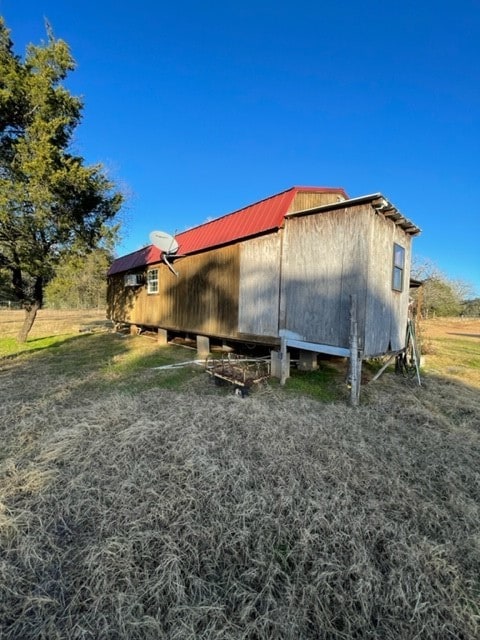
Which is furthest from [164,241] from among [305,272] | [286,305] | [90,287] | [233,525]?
[90,287]

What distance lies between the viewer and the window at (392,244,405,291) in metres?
7.04

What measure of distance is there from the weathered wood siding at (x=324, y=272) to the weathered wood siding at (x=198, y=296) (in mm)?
1861

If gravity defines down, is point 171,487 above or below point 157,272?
below

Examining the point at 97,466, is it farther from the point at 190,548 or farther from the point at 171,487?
the point at 190,548

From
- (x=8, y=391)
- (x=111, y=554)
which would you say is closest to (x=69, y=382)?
(x=8, y=391)

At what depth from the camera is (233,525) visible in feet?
8.54

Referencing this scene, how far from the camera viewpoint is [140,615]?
1.96m

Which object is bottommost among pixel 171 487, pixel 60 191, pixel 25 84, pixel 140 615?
pixel 140 615

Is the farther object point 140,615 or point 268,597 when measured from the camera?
point 268,597

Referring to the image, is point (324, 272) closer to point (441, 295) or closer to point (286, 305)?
point (286, 305)

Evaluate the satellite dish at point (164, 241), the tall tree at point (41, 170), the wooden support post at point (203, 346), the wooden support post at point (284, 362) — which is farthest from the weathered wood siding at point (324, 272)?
the tall tree at point (41, 170)

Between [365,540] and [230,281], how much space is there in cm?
679

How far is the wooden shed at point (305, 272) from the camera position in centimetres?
598

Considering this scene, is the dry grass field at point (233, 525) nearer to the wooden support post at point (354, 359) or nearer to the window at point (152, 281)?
the wooden support post at point (354, 359)
